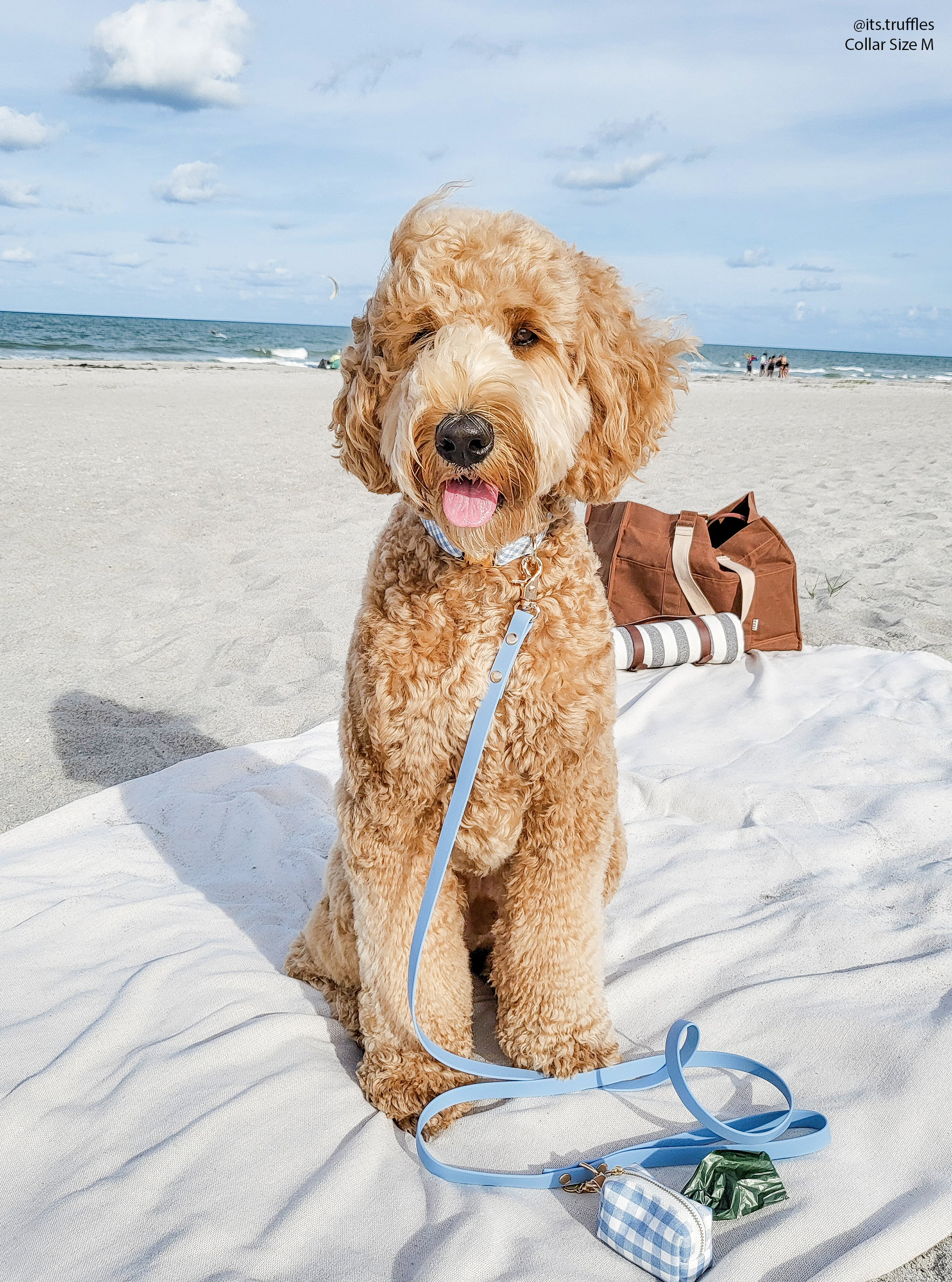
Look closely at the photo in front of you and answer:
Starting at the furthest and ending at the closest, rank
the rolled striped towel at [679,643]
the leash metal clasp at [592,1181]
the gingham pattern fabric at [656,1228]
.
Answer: the rolled striped towel at [679,643] → the leash metal clasp at [592,1181] → the gingham pattern fabric at [656,1228]

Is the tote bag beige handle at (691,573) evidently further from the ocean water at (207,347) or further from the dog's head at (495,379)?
the ocean water at (207,347)

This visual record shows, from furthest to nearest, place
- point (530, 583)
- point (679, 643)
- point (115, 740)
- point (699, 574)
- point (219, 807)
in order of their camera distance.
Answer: point (699, 574), point (679, 643), point (115, 740), point (219, 807), point (530, 583)

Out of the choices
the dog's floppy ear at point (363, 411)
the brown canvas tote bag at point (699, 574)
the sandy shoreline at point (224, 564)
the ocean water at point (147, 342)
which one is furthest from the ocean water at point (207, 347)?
the dog's floppy ear at point (363, 411)

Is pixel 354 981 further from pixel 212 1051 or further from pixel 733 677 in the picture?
pixel 733 677

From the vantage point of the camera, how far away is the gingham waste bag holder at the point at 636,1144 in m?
1.75

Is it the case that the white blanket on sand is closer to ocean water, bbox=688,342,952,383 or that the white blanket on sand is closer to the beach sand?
the beach sand

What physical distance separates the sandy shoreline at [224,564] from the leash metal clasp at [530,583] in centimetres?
253

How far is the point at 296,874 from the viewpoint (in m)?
3.42

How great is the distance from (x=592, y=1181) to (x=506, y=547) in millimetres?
1405

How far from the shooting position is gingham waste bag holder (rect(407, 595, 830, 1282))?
1.75 m

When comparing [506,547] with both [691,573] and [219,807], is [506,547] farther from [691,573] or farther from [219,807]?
[691,573]

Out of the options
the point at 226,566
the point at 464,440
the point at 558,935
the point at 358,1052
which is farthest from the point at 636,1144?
Result: the point at 226,566

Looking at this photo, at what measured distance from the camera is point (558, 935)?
235cm

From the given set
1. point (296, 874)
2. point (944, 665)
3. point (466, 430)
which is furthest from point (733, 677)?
point (466, 430)
